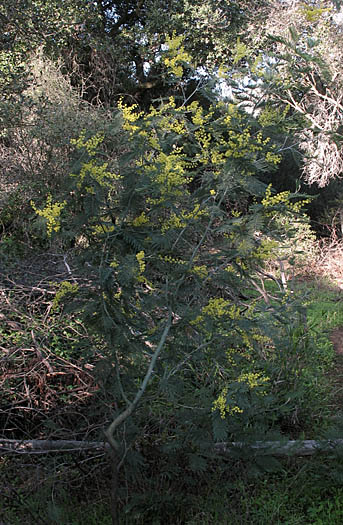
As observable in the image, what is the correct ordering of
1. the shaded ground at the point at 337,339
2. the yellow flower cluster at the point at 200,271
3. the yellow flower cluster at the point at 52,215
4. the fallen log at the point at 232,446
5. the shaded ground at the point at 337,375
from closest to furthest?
the yellow flower cluster at the point at 52,215 < the yellow flower cluster at the point at 200,271 < the fallen log at the point at 232,446 < the shaded ground at the point at 337,375 < the shaded ground at the point at 337,339

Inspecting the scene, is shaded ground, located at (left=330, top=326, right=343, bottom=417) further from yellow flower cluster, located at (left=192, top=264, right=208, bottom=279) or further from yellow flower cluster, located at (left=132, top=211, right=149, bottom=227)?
yellow flower cluster, located at (left=132, top=211, right=149, bottom=227)

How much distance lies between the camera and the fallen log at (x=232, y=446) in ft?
9.31

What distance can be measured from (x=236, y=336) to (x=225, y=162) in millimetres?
898

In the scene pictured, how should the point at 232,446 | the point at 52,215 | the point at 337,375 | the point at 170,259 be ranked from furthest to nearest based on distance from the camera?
the point at 337,375 < the point at 232,446 < the point at 170,259 < the point at 52,215

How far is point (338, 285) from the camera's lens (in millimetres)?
8625

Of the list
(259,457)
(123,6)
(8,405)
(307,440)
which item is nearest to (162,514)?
(259,457)

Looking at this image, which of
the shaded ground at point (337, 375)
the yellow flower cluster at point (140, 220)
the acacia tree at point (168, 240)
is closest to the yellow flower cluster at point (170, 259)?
the acacia tree at point (168, 240)

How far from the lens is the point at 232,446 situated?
284 cm

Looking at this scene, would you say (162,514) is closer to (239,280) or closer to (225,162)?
(239,280)

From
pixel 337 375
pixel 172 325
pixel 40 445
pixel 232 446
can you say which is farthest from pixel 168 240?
pixel 337 375

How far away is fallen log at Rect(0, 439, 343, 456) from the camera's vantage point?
2838 millimetres

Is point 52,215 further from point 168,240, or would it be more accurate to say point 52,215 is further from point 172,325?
point 172,325

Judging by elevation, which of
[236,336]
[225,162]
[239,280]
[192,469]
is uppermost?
[225,162]

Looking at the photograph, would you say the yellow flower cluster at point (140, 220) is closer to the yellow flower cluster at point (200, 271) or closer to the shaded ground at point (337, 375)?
the yellow flower cluster at point (200, 271)
